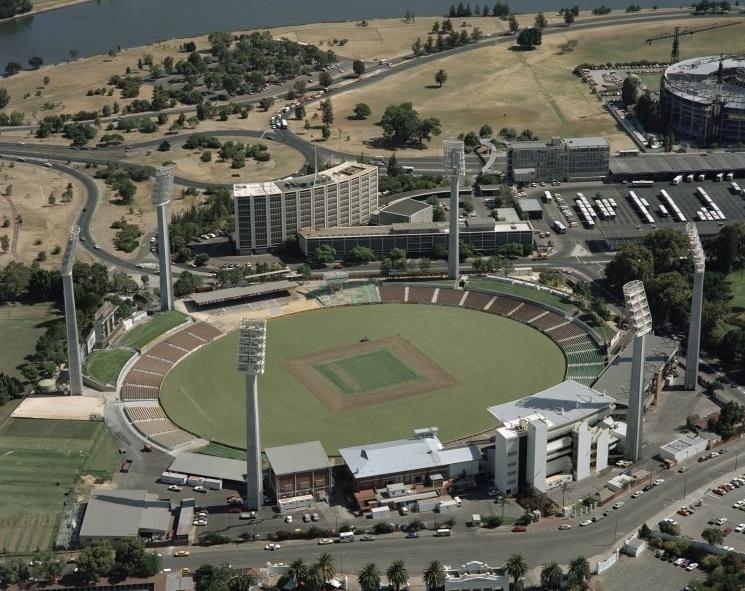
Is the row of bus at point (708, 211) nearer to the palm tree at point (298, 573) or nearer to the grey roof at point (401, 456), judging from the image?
the grey roof at point (401, 456)

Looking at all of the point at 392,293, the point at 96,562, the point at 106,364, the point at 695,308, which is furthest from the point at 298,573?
the point at 392,293

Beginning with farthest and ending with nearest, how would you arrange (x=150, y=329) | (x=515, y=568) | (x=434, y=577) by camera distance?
1. (x=150, y=329)
2. (x=515, y=568)
3. (x=434, y=577)

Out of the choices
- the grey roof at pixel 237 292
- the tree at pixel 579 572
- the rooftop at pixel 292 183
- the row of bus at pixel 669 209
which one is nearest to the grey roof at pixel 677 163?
the row of bus at pixel 669 209

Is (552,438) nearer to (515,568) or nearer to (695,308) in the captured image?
(515,568)

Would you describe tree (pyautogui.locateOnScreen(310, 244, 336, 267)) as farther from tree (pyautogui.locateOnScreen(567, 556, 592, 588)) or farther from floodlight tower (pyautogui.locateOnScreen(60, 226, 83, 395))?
tree (pyautogui.locateOnScreen(567, 556, 592, 588))

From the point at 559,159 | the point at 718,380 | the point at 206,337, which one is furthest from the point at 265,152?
the point at 718,380

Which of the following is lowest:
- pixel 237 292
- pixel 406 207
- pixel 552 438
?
pixel 237 292

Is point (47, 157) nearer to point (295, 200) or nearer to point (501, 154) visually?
point (295, 200)
